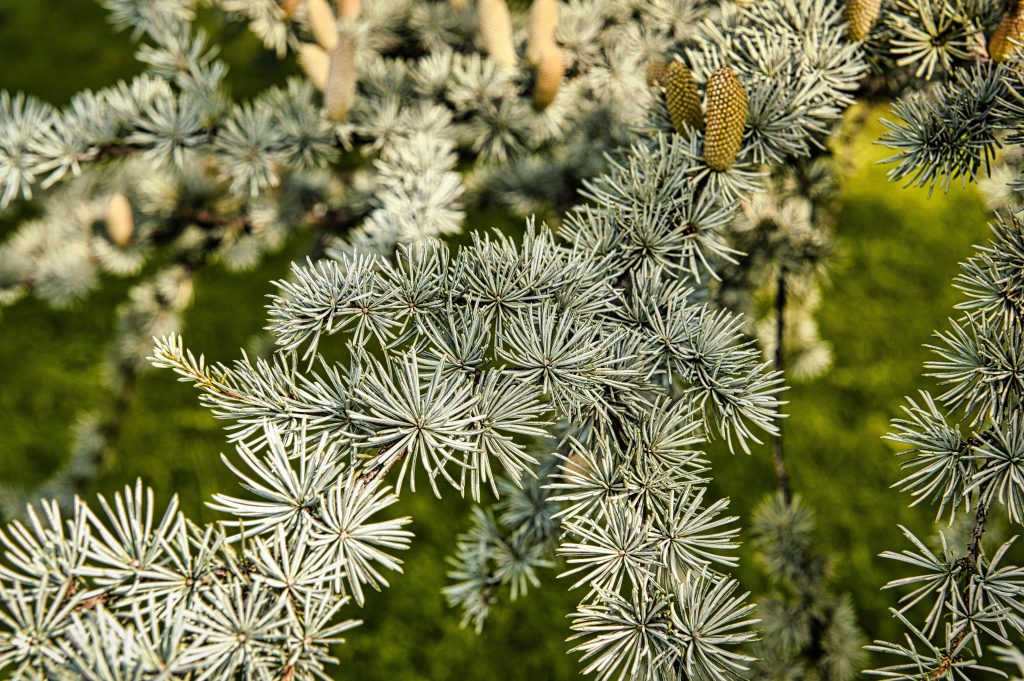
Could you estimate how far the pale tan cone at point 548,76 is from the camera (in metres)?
0.79

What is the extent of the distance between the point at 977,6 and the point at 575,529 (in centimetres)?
56

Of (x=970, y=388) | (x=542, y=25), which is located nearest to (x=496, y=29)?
(x=542, y=25)

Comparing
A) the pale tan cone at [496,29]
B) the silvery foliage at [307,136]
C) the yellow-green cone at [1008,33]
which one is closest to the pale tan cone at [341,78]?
the silvery foliage at [307,136]

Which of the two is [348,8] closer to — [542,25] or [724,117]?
[542,25]

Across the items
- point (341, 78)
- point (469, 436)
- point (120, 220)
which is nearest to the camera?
point (469, 436)

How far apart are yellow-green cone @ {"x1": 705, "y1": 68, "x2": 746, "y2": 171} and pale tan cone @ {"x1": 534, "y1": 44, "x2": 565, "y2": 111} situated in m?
0.30

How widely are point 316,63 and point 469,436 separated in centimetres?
59

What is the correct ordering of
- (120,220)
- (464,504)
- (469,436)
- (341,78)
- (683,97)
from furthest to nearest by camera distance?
(464,504) → (120,220) → (341,78) → (683,97) → (469,436)

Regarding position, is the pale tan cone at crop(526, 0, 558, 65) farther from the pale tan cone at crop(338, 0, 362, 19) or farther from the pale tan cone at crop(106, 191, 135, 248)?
the pale tan cone at crop(106, 191, 135, 248)

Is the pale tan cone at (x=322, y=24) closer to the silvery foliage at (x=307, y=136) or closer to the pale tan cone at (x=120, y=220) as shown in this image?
the silvery foliage at (x=307, y=136)

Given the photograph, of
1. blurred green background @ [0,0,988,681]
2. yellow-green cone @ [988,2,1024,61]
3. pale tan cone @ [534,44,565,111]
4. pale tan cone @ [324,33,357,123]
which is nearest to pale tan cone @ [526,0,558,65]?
pale tan cone @ [534,44,565,111]

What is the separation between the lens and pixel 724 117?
0.53m

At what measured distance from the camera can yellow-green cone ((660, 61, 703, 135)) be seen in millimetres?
564

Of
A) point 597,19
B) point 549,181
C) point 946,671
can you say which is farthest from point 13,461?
point 946,671
